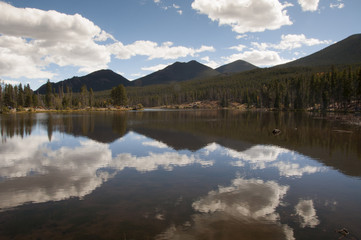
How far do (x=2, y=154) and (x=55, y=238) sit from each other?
21758 mm

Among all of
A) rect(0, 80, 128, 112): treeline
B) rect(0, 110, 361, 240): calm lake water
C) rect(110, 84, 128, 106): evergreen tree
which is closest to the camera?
rect(0, 110, 361, 240): calm lake water

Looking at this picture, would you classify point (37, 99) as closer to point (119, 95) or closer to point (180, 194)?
point (119, 95)

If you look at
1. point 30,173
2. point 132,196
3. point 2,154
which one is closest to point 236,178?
point 132,196

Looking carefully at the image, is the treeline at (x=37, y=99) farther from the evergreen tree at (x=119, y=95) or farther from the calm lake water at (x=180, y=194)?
the calm lake water at (x=180, y=194)

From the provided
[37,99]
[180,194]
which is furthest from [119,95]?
[180,194]

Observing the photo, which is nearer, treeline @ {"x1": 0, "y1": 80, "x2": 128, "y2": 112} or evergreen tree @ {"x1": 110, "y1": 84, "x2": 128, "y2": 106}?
treeline @ {"x1": 0, "y1": 80, "x2": 128, "y2": 112}

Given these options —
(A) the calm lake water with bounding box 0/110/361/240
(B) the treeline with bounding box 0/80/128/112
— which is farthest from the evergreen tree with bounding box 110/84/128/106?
(A) the calm lake water with bounding box 0/110/361/240

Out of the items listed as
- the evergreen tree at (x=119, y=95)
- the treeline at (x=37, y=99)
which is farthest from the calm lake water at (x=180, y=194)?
the evergreen tree at (x=119, y=95)

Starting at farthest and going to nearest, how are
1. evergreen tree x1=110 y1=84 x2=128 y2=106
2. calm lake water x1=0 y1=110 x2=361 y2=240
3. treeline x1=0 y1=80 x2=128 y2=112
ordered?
evergreen tree x1=110 y1=84 x2=128 y2=106
treeline x1=0 y1=80 x2=128 y2=112
calm lake water x1=0 y1=110 x2=361 y2=240

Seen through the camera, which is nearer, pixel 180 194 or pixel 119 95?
pixel 180 194

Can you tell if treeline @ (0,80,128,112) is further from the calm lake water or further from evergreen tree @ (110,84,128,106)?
the calm lake water

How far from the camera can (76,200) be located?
13273 mm

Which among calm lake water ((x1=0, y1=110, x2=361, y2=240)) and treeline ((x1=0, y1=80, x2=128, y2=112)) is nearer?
calm lake water ((x1=0, y1=110, x2=361, y2=240))

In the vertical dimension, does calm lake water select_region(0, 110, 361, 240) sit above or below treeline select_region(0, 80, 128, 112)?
below
